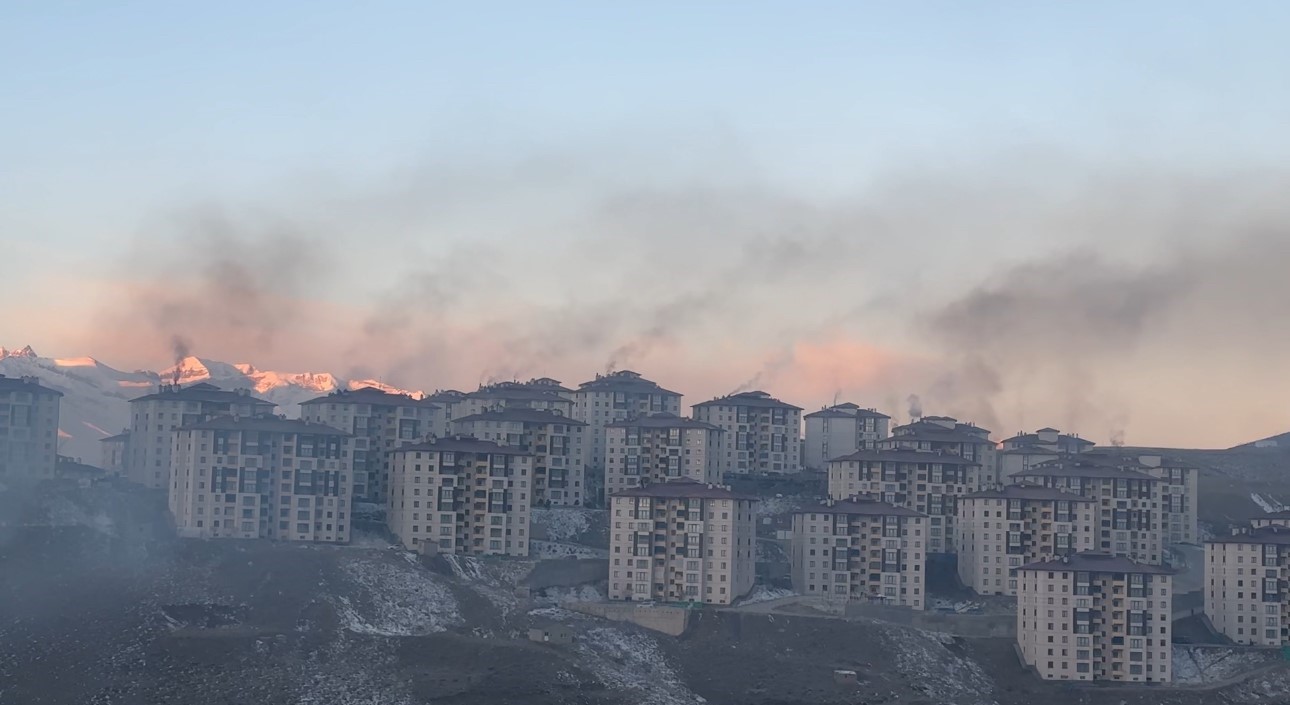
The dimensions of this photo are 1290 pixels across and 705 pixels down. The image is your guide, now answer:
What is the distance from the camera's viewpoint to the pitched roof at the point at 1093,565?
422 feet

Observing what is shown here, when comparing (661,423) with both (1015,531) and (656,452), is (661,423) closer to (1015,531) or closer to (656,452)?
(656,452)

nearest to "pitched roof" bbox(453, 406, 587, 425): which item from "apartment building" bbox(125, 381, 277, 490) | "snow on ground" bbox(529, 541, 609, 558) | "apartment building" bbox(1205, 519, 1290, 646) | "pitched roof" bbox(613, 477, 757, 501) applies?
"snow on ground" bbox(529, 541, 609, 558)

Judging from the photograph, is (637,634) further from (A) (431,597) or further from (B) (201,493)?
(B) (201,493)

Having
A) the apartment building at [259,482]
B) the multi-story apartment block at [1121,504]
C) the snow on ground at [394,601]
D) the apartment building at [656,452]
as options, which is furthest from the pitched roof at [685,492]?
the multi-story apartment block at [1121,504]

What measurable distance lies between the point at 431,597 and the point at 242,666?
691 inches

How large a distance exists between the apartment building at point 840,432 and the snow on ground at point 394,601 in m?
52.8

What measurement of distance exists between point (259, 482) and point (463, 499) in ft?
45.2

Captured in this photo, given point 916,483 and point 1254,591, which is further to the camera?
point 916,483

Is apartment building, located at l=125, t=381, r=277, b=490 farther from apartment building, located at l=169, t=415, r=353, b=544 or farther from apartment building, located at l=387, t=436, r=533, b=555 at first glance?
apartment building, located at l=387, t=436, r=533, b=555

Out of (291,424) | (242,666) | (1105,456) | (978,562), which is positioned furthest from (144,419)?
(1105,456)

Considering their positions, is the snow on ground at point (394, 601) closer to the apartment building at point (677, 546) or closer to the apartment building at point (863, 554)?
the apartment building at point (677, 546)

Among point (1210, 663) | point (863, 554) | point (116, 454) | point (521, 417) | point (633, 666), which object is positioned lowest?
point (633, 666)

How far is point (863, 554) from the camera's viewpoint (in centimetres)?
13925

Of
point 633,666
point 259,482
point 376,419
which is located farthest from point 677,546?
point 376,419
